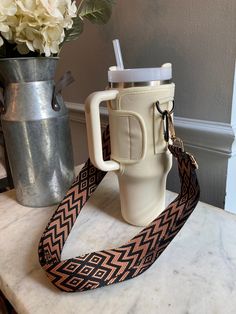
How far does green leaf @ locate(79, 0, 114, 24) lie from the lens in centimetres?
47

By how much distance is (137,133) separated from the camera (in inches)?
13.6

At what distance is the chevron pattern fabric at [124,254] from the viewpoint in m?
0.29

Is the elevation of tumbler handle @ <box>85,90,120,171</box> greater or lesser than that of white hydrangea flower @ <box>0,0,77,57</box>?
lesser

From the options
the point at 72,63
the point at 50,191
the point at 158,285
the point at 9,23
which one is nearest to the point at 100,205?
the point at 50,191

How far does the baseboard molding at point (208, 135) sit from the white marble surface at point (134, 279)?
107 millimetres

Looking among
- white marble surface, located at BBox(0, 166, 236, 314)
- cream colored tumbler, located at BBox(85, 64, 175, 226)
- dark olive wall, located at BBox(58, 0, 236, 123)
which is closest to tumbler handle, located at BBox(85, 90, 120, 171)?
cream colored tumbler, located at BBox(85, 64, 175, 226)

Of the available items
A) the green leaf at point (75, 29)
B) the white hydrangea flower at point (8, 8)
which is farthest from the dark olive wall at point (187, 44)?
the white hydrangea flower at point (8, 8)

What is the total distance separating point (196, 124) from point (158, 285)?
296 millimetres

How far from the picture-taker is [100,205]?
18.5 inches

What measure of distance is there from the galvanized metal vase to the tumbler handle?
13cm

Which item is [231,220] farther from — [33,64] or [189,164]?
[33,64]

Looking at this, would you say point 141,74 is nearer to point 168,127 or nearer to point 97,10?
point 168,127

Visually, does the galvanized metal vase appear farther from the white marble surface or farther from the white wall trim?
the white wall trim

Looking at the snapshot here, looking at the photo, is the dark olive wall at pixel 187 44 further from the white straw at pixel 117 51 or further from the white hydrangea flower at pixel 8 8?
the white hydrangea flower at pixel 8 8
